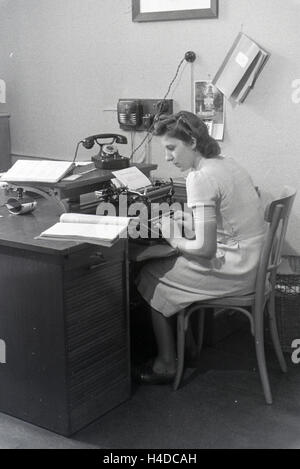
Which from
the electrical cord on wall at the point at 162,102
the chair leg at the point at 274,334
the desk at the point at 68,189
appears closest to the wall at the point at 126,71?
the electrical cord on wall at the point at 162,102

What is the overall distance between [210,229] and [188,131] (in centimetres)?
41

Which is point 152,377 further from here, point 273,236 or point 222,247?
point 273,236

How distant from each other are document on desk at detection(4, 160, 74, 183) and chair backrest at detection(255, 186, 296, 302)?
85 centimetres

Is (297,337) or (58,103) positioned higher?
(58,103)

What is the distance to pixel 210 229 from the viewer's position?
2547 mm

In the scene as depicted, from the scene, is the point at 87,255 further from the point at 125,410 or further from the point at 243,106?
the point at 243,106

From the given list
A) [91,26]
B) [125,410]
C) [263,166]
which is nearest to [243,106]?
[263,166]

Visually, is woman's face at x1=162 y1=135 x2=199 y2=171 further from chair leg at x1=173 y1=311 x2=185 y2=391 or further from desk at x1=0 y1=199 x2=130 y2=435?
chair leg at x1=173 y1=311 x2=185 y2=391

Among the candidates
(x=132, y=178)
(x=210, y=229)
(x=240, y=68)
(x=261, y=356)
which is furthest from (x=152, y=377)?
(x=240, y=68)

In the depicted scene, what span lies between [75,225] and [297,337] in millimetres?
1295

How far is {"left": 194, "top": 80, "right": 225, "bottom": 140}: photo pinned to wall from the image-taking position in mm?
3371

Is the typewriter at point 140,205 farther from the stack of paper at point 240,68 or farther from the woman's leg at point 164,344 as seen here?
the stack of paper at point 240,68

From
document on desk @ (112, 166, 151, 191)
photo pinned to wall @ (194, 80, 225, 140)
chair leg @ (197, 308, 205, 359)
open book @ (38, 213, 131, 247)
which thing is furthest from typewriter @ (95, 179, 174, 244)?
photo pinned to wall @ (194, 80, 225, 140)

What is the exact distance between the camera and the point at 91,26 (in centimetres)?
375
